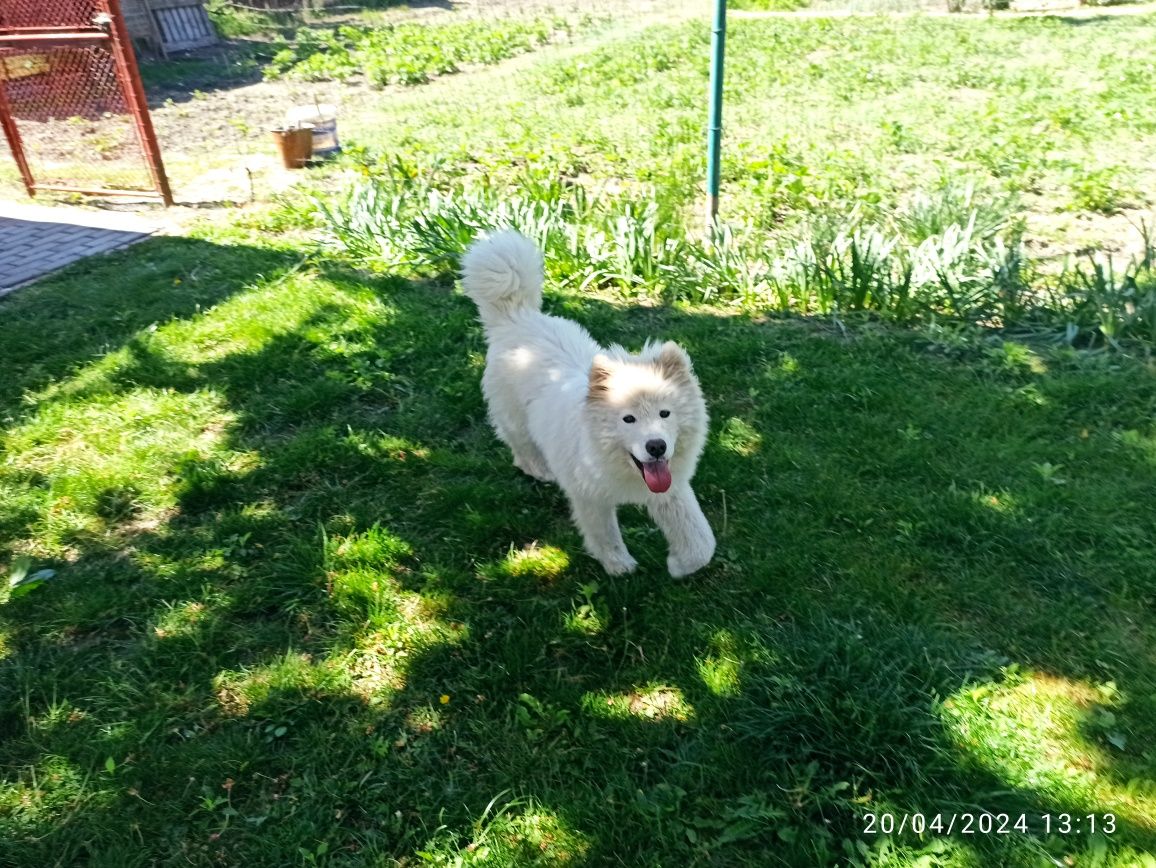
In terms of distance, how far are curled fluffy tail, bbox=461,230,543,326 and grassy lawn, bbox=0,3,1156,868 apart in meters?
0.78

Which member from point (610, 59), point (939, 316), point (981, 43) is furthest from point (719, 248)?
point (981, 43)

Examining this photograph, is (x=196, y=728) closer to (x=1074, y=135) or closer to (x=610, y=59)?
(x=1074, y=135)

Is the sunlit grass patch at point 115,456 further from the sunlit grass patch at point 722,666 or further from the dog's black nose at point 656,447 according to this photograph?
the sunlit grass patch at point 722,666

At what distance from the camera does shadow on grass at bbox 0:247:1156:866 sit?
2.30 metres

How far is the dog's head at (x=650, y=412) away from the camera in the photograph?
2.64m

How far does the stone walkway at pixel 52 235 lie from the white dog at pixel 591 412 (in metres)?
4.60

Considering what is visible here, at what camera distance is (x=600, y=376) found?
9.05 feet

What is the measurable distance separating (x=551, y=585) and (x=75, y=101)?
26.8ft

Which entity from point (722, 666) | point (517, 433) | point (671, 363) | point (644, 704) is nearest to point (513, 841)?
point (644, 704)

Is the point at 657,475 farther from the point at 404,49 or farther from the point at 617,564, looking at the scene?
the point at 404,49

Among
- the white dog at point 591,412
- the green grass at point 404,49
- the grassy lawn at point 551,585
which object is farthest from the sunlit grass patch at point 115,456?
the green grass at point 404,49

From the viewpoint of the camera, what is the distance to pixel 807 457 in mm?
3770

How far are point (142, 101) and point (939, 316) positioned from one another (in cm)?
726

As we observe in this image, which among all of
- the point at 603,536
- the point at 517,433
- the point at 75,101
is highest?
the point at 75,101
